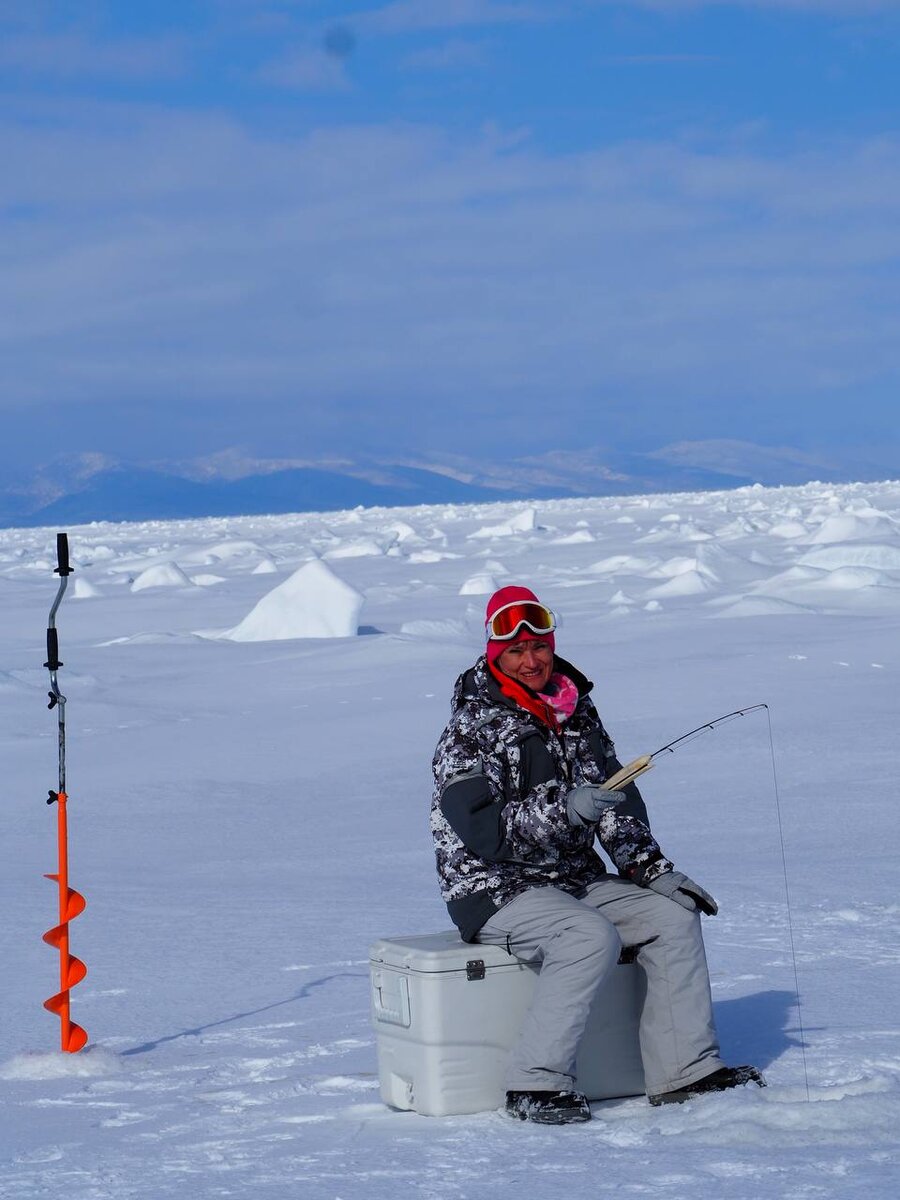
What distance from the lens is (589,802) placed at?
317 centimetres

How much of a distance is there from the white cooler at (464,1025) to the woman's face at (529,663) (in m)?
0.56

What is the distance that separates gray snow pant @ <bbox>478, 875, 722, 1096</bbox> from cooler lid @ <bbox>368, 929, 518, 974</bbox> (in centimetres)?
3

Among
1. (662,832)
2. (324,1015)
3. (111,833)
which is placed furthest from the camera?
(111,833)

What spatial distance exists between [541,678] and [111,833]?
14.0 feet

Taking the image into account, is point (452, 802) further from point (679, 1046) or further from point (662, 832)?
point (662, 832)

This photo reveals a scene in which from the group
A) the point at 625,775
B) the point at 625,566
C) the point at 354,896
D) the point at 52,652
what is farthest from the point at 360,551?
the point at 625,775

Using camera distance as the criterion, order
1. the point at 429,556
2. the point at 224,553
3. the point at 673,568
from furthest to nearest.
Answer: the point at 224,553 < the point at 429,556 < the point at 673,568

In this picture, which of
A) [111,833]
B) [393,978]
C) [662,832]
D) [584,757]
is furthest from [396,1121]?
[111,833]

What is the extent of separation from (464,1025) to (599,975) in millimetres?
292

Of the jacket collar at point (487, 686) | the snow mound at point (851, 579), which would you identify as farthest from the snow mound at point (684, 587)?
the jacket collar at point (487, 686)

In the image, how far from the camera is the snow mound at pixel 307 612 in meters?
15.1

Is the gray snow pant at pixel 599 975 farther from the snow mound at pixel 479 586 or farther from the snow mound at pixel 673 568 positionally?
the snow mound at pixel 673 568

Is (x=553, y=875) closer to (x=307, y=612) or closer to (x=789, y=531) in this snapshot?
(x=307, y=612)

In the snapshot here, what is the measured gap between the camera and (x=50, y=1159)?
10.2 ft
